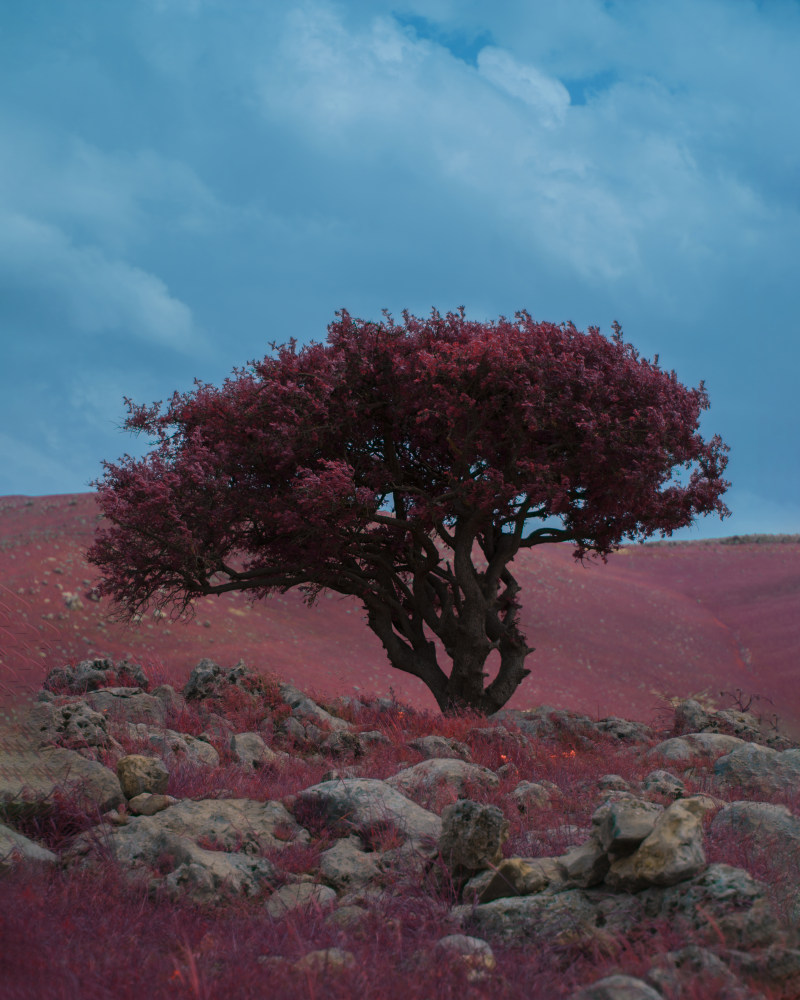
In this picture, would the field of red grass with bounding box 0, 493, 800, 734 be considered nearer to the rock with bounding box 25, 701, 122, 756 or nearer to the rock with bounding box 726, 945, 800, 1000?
the rock with bounding box 25, 701, 122, 756

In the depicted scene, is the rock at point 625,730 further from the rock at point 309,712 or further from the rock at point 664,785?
the rock at point 664,785

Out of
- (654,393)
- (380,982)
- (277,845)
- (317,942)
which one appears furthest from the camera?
(654,393)

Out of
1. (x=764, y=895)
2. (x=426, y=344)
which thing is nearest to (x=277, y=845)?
(x=764, y=895)

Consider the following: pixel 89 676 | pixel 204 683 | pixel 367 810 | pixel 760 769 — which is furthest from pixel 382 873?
pixel 89 676

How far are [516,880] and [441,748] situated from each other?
16.0ft

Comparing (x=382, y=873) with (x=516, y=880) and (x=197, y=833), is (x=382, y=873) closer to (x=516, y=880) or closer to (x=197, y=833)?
(x=516, y=880)

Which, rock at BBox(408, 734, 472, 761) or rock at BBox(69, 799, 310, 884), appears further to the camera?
rock at BBox(408, 734, 472, 761)

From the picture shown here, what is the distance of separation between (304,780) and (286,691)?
5150mm

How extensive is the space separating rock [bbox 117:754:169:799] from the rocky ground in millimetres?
17

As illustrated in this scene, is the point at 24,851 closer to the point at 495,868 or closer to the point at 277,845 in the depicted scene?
the point at 277,845

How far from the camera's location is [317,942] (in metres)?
4.67

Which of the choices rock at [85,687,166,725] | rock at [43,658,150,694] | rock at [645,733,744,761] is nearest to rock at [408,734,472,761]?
rock at [645,733,744,761]

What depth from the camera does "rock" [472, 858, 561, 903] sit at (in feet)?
17.6

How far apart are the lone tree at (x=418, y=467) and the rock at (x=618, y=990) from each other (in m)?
8.78
